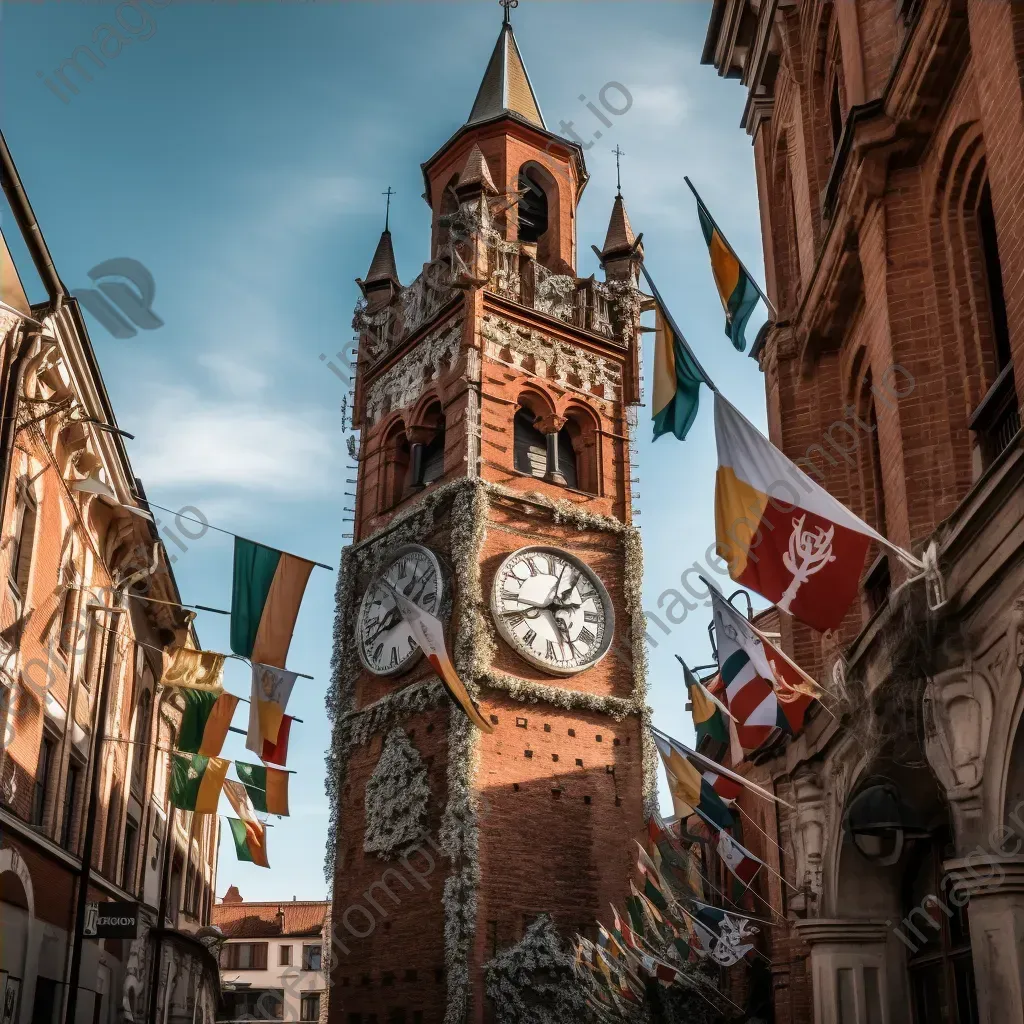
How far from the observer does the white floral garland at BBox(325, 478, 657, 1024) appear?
29.3 metres

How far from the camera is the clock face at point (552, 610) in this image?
33.0m

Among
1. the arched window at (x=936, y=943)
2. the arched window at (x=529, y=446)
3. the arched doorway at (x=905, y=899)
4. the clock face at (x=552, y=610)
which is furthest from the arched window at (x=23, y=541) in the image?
the arched window at (x=529, y=446)

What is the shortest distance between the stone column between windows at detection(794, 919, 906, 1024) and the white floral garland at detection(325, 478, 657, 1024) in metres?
Result: 16.9

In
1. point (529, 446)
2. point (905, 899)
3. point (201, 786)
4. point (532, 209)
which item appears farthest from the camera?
point (532, 209)

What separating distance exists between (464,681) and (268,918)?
181 feet

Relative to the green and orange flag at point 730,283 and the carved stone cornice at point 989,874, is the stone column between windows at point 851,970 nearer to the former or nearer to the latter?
the carved stone cornice at point 989,874

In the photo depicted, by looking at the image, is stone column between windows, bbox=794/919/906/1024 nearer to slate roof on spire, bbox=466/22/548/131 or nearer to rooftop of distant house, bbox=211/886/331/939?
slate roof on spire, bbox=466/22/548/131

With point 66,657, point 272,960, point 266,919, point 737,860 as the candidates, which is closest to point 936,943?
point 737,860

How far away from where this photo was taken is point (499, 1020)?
2834 centimetres

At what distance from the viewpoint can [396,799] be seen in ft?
105

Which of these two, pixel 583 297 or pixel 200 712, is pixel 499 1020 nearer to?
pixel 200 712

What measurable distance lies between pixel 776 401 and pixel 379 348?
25993mm

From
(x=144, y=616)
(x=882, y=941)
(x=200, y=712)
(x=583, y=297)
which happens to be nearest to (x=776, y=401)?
(x=882, y=941)

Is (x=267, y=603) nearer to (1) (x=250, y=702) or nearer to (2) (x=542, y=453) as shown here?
(1) (x=250, y=702)
